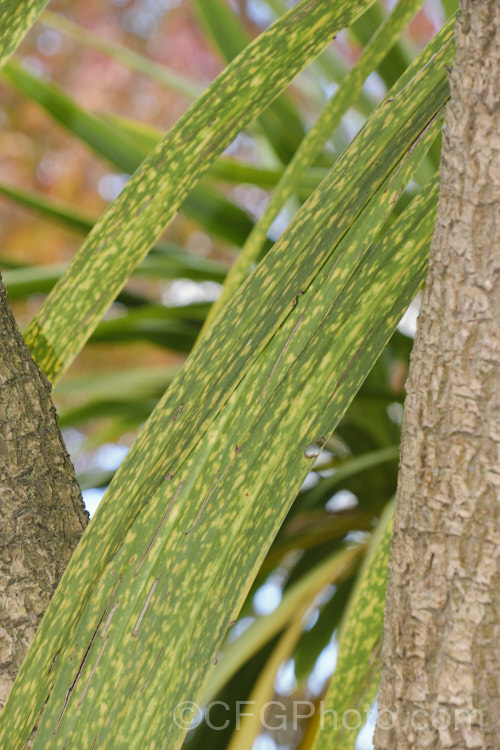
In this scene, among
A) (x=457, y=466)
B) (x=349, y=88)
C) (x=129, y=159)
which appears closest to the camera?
(x=457, y=466)

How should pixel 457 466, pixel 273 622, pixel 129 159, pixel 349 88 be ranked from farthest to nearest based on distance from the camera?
pixel 129 159 → pixel 273 622 → pixel 349 88 → pixel 457 466

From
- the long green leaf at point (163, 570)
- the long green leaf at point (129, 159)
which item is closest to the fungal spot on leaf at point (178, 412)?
the long green leaf at point (163, 570)

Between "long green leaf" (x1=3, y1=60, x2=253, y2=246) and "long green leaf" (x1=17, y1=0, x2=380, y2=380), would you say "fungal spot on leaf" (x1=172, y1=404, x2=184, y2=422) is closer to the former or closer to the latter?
"long green leaf" (x1=17, y1=0, x2=380, y2=380)

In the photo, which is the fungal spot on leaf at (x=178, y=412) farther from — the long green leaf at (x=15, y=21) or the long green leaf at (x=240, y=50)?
the long green leaf at (x=240, y=50)

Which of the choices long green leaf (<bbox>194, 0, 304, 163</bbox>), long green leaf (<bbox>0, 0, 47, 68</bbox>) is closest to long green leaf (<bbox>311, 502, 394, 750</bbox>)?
long green leaf (<bbox>0, 0, 47, 68</bbox>)

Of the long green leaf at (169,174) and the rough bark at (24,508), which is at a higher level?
the long green leaf at (169,174)

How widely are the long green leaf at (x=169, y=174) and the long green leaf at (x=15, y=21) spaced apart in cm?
6

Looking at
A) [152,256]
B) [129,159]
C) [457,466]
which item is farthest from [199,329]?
[457,466]

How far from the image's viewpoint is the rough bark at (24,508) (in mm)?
253

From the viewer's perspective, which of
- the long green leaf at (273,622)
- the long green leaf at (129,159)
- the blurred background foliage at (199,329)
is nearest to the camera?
the long green leaf at (273,622)

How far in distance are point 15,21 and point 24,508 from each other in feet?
0.55

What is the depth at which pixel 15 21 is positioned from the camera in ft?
0.82

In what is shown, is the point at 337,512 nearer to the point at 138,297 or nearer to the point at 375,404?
the point at 375,404

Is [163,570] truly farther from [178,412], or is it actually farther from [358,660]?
[358,660]
